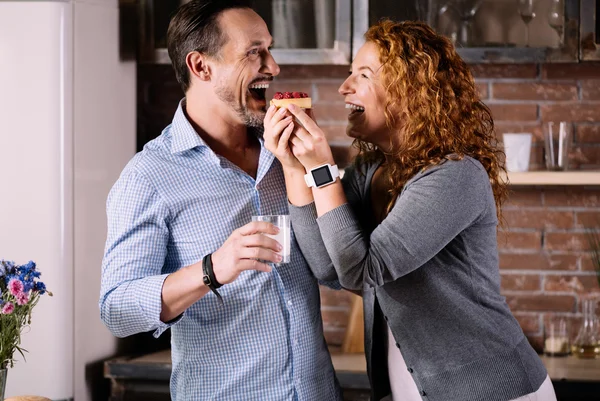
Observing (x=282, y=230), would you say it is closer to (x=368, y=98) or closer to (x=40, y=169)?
(x=368, y=98)

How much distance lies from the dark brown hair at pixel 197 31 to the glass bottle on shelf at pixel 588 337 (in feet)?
6.20

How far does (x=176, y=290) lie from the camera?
68.3 inches

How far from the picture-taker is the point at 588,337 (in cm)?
322

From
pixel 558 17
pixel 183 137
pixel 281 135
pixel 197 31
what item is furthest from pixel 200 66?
pixel 558 17

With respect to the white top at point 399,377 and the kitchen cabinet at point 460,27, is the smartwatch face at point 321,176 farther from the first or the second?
the kitchen cabinet at point 460,27

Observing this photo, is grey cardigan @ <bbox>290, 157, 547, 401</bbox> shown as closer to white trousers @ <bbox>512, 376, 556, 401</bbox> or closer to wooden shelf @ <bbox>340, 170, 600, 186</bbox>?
white trousers @ <bbox>512, 376, 556, 401</bbox>

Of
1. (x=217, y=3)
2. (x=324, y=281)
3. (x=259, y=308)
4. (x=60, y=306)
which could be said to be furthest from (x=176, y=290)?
(x=60, y=306)

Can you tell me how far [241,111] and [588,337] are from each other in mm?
1865

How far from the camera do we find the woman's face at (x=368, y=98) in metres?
1.99

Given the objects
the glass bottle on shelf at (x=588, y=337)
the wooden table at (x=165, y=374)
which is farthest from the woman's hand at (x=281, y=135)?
the glass bottle on shelf at (x=588, y=337)

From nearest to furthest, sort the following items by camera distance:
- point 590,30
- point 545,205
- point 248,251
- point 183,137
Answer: point 248,251, point 183,137, point 590,30, point 545,205

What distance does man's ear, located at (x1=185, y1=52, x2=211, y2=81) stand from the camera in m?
2.07

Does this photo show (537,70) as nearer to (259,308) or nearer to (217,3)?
(217,3)

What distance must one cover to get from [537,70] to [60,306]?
1989 millimetres
